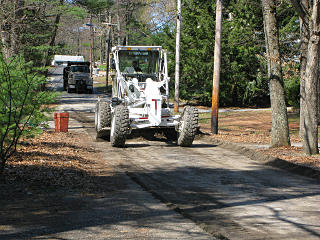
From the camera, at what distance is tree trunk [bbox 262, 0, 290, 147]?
14398 mm

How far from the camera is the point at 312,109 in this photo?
1294 centimetres

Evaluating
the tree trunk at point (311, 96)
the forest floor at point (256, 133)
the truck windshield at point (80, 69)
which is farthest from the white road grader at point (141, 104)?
the truck windshield at point (80, 69)

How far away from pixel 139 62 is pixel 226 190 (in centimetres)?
893

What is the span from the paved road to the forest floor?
36.1 inches

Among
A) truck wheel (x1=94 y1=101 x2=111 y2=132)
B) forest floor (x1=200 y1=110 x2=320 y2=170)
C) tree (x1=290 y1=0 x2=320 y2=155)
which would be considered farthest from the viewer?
truck wheel (x1=94 y1=101 x2=111 y2=132)

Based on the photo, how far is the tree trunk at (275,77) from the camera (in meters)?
14.4

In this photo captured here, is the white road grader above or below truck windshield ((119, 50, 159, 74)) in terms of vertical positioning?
below

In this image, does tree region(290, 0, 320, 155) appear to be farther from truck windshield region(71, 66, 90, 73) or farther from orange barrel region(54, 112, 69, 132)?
truck windshield region(71, 66, 90, 73)

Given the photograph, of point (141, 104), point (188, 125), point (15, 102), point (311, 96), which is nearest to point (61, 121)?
point (141, 104)

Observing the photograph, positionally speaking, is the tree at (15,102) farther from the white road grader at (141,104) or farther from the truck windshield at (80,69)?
the truck windshield at (80,69)

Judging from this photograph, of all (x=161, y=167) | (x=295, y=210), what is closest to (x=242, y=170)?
(x=161, y=167)

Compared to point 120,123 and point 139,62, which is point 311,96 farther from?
point 139,62

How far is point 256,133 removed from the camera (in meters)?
19.5

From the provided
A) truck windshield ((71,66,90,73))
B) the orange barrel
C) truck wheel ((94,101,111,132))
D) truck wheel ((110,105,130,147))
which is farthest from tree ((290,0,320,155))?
truck windshield ((71,66,90,73))
